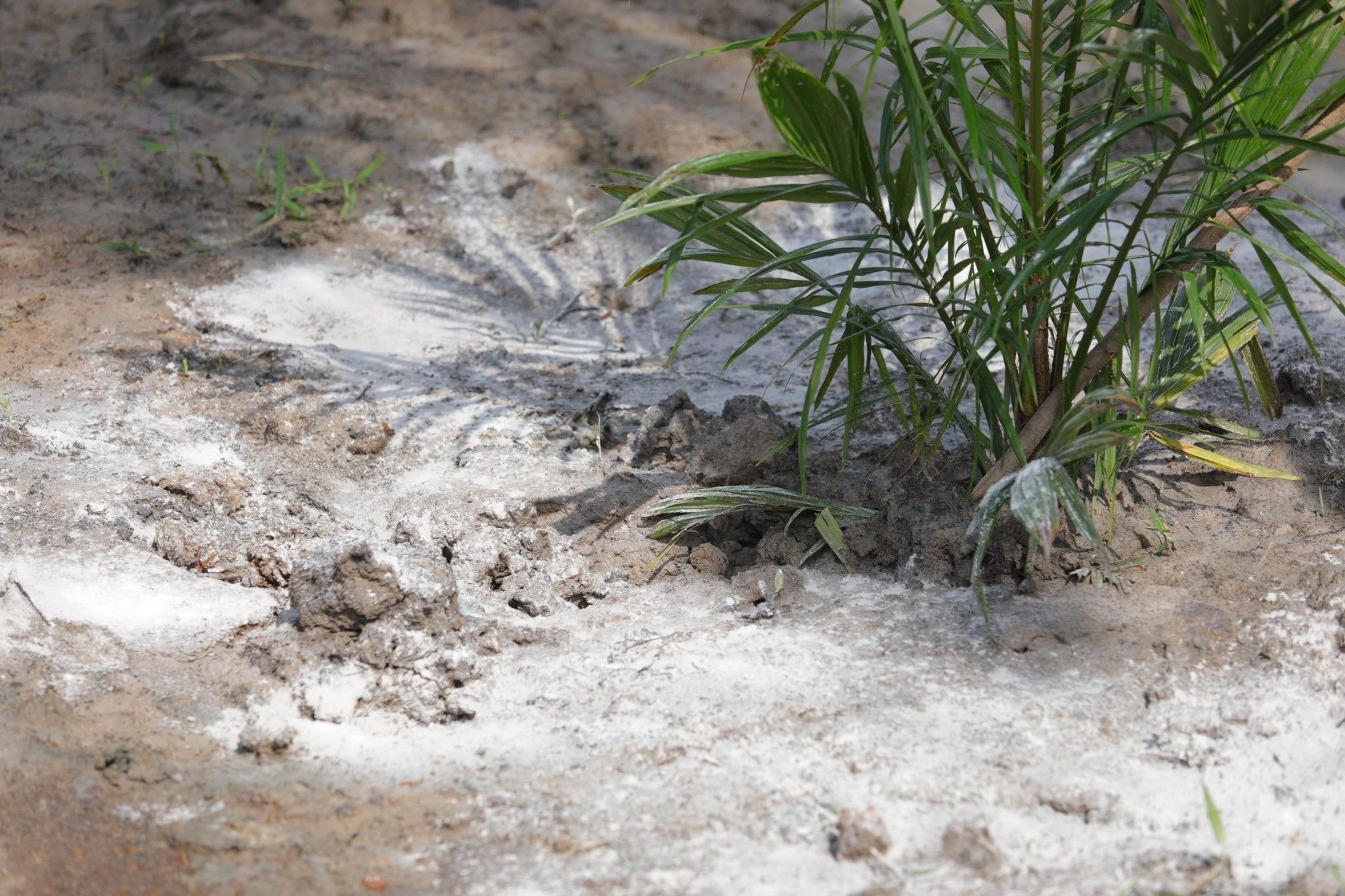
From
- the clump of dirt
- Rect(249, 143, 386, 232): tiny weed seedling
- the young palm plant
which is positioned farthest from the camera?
Rect(249, 143, 386, 232): tiny weed seedling

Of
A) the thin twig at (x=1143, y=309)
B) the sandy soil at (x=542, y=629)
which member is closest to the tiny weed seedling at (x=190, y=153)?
the sandy soil at (x=542, y=629)

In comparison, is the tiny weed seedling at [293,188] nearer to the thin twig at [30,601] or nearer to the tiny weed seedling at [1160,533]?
the thin twig at [30,601]

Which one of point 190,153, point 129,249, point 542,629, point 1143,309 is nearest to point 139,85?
point 190,153

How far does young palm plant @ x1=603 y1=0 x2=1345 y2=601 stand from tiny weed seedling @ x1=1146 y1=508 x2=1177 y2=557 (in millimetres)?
130

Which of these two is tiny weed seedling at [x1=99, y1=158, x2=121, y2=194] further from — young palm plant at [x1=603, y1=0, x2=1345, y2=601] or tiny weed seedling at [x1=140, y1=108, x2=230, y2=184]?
young palm plant at [x1=603, y1=0, x2=1345, y2=601]

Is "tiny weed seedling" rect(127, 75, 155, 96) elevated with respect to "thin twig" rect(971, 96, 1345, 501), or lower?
lower

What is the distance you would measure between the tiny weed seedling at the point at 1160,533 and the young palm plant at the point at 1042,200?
0.13 m

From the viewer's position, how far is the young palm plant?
168cm

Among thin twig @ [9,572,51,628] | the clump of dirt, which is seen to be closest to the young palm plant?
the clump of dirt

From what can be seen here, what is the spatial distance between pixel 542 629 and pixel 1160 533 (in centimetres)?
112

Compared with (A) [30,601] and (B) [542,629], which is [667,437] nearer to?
(B) [542,629]

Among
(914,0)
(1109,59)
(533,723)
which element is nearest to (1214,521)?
(1109,59)

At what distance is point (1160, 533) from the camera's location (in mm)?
2076

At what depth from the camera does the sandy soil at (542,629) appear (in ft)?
5.03
